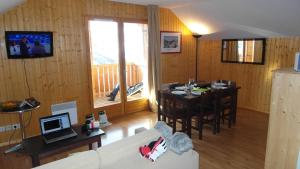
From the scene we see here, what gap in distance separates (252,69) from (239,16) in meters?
1.39

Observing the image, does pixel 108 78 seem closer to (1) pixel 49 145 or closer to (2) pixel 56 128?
(2) pixel 56 128

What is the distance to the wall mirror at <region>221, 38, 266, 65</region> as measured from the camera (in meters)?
4.80

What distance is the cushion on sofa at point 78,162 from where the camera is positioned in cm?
152

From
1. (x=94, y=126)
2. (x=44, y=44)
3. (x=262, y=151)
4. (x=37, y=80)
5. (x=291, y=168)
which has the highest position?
(x=44, y=44)

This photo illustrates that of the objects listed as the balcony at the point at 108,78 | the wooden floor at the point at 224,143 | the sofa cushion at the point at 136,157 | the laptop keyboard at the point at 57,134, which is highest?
the balcony at the point at 108,78

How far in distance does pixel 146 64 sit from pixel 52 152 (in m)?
3.07

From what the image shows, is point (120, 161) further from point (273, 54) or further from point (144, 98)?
point (273, 54)

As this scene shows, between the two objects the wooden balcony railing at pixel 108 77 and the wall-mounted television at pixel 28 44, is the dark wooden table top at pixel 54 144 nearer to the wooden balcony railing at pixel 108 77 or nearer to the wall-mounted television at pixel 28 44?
the wall-mounted television at pixel 28 44

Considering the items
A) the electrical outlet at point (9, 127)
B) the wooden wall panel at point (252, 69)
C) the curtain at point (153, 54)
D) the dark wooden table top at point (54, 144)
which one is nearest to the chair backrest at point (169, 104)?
the curtain at point (153, 54)

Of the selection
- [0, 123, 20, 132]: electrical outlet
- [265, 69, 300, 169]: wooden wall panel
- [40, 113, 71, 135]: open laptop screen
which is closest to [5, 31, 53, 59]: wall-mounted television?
A: [0, 123, 20, 132]: electrical outlet

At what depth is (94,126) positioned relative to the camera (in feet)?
9.61

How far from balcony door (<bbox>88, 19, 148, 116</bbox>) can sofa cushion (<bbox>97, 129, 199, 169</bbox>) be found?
108 inches

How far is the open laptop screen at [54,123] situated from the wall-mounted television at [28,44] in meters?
1.35

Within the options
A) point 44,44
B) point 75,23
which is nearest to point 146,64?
point 75,23
